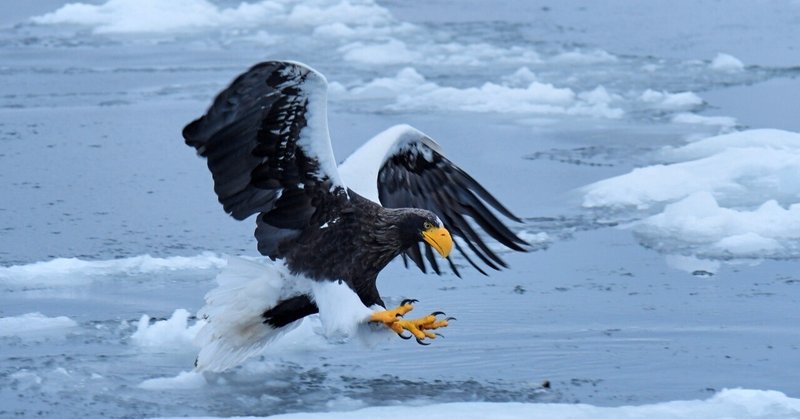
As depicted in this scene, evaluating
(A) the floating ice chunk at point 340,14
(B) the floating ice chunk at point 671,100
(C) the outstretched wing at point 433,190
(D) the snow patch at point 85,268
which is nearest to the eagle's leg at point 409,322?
(C) the outstretched wing at point 433,190

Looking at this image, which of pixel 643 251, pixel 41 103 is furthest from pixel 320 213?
pixel 41 103

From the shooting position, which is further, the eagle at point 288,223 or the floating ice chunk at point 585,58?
the floating ice chunk at point 585,58

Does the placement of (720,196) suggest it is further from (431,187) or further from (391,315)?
(391,315)

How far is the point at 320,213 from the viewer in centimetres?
511

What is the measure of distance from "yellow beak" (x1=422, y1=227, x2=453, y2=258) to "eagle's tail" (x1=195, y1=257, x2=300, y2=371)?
1.81 ft

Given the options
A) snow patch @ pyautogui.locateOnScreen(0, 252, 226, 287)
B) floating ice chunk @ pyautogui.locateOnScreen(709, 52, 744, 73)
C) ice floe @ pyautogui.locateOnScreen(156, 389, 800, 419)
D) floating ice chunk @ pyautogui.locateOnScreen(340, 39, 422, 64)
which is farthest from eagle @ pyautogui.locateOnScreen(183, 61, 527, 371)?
floating ice chunk @ pyautogui.locateOnScreen(340, 39, 422, 64)

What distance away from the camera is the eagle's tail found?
499 centimetres

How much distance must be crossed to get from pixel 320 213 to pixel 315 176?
0.14 meters

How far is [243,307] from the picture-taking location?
504cm

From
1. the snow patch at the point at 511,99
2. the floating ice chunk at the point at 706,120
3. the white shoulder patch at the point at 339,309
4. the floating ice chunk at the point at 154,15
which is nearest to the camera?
the white shoulder patch at the point at 339,309

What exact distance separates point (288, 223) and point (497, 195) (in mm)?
2337

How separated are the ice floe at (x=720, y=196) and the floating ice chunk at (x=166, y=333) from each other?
90.7 inches

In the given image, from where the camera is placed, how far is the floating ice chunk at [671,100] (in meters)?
9.44

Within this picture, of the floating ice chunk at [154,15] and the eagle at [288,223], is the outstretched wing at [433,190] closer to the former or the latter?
the eagle at [288,223]
